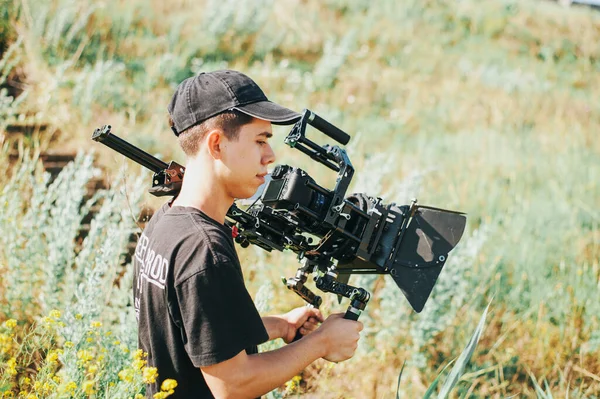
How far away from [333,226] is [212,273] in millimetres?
577

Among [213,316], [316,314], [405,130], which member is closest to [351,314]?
[316,314]

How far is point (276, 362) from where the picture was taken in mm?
1987

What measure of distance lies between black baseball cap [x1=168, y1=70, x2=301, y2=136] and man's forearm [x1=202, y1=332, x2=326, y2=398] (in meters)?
0.74

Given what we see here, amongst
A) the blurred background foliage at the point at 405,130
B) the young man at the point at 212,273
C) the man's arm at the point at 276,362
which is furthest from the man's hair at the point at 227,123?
the blurred background foliage at the point at 405,130

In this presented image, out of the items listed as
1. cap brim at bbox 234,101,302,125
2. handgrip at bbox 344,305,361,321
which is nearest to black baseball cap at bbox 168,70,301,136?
cap brim at bbox 234,101,302,125

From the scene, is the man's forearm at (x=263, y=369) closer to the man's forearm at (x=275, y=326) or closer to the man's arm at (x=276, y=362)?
the man's arm at (x=276, y=362)

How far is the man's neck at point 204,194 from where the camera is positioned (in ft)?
6.70

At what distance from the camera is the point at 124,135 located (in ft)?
17.4

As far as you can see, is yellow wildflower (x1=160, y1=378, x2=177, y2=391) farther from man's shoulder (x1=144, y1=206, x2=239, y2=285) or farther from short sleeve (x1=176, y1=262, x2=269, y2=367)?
man's shoulder (x1=144, y1=206, x2=239, y2=285)

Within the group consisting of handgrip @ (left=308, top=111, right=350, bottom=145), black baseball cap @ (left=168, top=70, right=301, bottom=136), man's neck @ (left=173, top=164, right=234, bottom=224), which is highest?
handgrip @ (left=308, top=111, right=350, bottom=145)

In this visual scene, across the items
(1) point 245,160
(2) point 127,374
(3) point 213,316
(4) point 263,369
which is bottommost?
Result: (2) point 127,374

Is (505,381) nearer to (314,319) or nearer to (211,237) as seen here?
(314,319)

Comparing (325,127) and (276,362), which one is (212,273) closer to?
(276,362)

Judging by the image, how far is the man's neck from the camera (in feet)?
6.70
